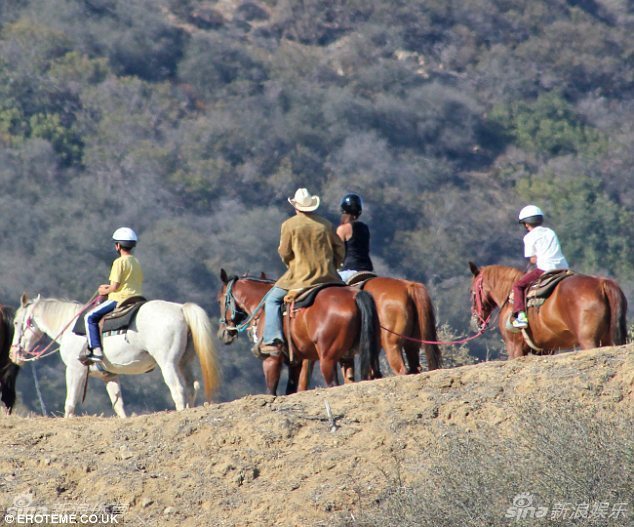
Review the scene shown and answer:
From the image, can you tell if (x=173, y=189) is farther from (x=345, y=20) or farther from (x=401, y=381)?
(x=401, y=381)

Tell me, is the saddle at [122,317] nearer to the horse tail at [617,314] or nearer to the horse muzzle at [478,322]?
the horse muzzle at [478,322]

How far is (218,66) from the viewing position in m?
A: 86.9

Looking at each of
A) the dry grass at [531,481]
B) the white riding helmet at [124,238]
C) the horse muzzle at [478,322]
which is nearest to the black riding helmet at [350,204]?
the horse muzzle at [478,322]

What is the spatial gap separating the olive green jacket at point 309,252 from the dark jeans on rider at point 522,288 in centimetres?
192

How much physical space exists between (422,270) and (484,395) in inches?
2108

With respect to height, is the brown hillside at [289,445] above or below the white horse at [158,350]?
below

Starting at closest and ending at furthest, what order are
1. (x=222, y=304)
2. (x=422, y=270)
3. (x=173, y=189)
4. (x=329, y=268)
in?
(x=329, y=268), (x=222, y=304), (x=422, y=270), (x=173, y=189)

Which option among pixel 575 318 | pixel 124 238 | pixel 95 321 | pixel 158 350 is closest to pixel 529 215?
pixel 575 318

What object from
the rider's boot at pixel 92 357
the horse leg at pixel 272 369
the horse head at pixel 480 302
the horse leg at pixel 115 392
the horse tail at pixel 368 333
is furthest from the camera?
the horse head at pixel 480 302

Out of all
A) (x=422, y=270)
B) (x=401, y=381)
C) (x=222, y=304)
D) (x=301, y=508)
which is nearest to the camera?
(x=301, y=508)

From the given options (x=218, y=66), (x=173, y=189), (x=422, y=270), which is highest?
(x=218, y=66)

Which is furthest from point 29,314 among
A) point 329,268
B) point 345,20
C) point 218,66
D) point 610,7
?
point 610,7

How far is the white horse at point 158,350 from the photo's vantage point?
16797mm

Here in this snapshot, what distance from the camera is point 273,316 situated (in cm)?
1623
